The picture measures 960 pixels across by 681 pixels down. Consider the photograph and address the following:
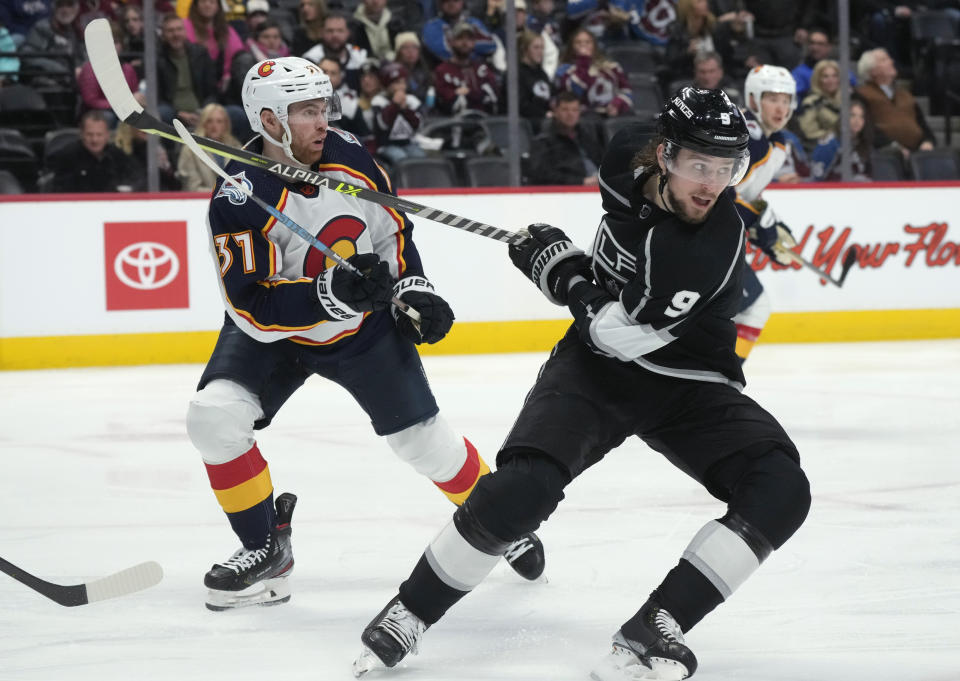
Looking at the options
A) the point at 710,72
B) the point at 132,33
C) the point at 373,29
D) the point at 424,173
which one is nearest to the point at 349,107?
the point at 424,173

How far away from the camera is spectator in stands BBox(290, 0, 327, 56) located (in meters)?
7.45

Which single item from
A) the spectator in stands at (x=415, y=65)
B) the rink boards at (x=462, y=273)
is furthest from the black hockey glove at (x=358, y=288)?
the spectator in stands at (x=415, y=65)

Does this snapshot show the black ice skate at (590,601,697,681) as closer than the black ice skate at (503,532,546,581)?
Yes

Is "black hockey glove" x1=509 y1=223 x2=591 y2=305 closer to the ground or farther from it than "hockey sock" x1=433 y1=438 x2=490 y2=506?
farther from it

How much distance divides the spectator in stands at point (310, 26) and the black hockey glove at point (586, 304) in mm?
5454

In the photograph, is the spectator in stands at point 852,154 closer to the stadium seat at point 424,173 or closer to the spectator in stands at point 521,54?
the spectator in stands at point 521,54

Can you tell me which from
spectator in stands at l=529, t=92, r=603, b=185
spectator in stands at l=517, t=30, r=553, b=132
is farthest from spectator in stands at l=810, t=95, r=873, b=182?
spectator in stands at l=517, t=30, r=553, b=132

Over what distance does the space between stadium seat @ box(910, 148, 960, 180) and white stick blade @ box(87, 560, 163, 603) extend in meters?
6.49

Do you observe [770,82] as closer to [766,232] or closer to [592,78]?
[766,232]

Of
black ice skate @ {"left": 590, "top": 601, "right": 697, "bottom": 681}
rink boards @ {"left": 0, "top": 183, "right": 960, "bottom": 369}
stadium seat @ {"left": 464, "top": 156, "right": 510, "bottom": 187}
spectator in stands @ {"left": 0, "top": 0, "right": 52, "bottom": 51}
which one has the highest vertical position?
spectator in stands @ {"left": 0, "top": 0, "right": 52, "bottom": 51}

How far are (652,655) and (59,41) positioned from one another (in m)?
5.83

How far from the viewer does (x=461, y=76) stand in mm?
7562

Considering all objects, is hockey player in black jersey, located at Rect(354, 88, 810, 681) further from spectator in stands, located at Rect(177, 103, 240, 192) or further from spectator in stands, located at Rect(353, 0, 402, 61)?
spectator in stands, located at Rect(353, 0, 402, 61)

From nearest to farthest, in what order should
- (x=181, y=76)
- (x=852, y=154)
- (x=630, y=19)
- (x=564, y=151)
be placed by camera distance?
(x=181, y=76), (x=564, y=151), (x=852, y=154), (x=630, y=19)
